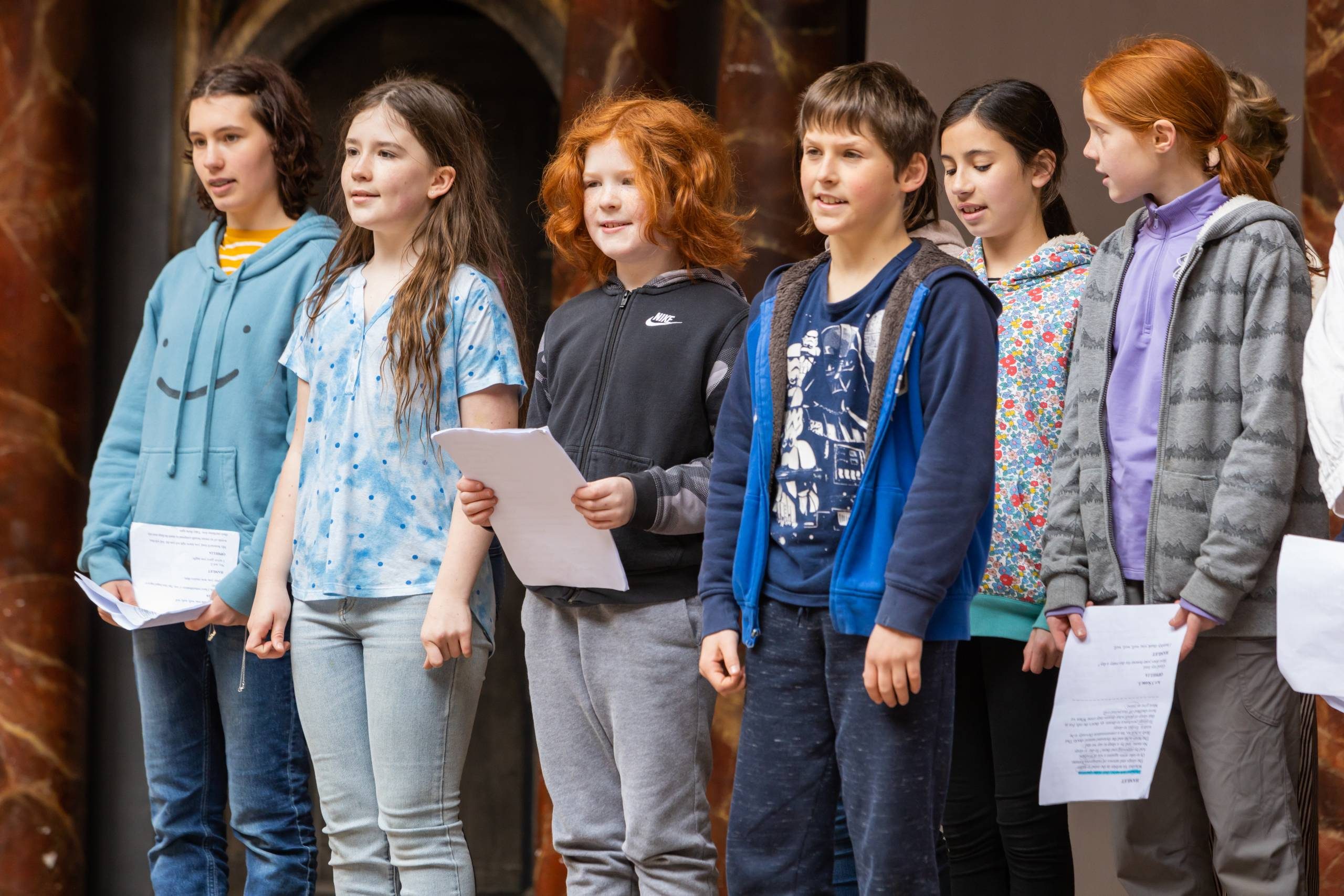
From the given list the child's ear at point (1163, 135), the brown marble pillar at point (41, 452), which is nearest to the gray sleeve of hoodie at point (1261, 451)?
the child's ear at point (1163, 135)

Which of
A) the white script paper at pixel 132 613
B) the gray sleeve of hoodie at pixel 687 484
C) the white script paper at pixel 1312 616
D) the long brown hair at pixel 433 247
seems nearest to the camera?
the white script paper at pixel 1312 616

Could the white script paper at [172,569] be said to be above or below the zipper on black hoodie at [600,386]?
below

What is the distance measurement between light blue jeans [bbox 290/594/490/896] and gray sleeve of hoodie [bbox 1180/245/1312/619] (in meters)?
1.10

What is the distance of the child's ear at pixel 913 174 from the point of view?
1.97 m

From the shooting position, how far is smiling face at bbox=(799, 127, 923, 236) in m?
1.94

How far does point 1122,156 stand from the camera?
7.06 feet

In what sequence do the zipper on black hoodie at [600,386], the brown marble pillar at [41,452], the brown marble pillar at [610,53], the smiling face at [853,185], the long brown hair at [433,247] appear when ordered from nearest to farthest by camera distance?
the smiling face at [853,185], the zipper on black hoodie at [600,386], the long brown hair at [433,247], the brown marble pillar at [610,53], the brown marble pillar at [41,452]

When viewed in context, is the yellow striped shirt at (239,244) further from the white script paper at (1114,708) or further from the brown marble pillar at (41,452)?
the white script paper at (1114,708)

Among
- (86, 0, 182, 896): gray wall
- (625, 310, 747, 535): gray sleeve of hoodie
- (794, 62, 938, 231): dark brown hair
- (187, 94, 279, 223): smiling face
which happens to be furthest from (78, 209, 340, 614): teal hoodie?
(86, 0, 182, 896): gray wall

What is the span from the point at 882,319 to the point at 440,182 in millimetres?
918

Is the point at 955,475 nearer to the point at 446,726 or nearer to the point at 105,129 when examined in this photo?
the point at 446,726

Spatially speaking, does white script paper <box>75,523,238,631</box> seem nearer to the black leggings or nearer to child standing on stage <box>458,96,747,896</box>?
child standing on stage <box>458,96,747,896</box>

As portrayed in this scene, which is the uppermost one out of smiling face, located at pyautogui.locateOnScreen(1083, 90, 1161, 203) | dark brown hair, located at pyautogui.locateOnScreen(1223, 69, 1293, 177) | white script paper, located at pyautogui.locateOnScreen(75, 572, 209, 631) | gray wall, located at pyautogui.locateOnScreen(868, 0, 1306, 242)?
gray wall, located at pyautogui.locateOnScreen(868, 0, 1306, 242)

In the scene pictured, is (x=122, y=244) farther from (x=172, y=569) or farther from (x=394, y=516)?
(x=394, y=516)
